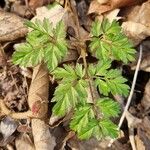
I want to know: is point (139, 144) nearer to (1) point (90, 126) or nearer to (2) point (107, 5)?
(1) point (90, 126)

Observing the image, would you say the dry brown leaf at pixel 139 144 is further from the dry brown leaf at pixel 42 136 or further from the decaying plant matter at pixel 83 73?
the dry brown leaf at pixel 42 136

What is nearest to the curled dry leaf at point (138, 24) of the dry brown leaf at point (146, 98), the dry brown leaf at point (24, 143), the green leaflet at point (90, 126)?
the dry brown leaf at point (146, 98)

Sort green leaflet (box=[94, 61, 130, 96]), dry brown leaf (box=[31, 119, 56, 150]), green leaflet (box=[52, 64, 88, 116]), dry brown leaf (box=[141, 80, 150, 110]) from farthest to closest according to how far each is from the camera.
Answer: dry brown leaf (box=[141, 80, 150, 110]) → dry brown leaf (box=[31, 119, 56, 150]) → green leaflet (box=[94, 61, 130, 96]) → green leaflet (box=[52, 64, 88, 116])

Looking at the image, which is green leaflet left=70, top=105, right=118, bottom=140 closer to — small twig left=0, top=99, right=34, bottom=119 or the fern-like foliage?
the fern-like foliage

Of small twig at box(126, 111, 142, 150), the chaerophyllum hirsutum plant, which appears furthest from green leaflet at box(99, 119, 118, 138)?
small twig at box(126, 111, 142, 150)

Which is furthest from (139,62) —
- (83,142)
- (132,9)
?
(83,142)

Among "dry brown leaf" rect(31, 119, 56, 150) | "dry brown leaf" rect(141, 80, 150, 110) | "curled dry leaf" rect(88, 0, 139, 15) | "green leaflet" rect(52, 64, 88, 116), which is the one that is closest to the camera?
"green leaflet" rect(52, 64, 88, 116)

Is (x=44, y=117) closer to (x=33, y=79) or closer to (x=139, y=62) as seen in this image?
(x=33, y=79)
